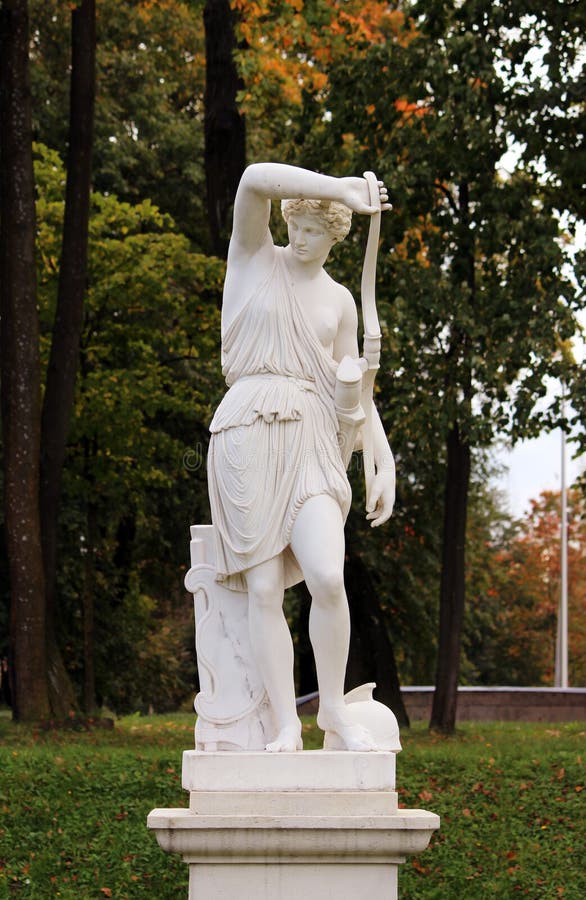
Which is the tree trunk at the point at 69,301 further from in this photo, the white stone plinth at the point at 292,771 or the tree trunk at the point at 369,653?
the white stone plinth at the point at 292,771

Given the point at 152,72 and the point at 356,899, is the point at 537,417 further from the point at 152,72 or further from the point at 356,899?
the point at 152,72

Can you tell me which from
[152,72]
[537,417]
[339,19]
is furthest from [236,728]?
[152,72]

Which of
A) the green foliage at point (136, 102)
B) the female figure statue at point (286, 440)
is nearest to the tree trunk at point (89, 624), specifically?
the green foliage at point (136, 102)

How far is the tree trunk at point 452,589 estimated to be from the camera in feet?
53.9

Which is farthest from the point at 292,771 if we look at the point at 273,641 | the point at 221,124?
the point at 221,124

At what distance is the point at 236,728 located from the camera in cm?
720

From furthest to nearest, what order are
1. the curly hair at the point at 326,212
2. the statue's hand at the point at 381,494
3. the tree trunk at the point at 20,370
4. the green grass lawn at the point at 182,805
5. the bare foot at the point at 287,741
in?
the tree trunk at the point at 20,370 → the green grass lawn at the point at 182,805 → the statue's hand at the point at 381,494 → the curly hair at the point at 326,212 → the bare foot at the point at 287,741

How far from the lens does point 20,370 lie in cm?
1447

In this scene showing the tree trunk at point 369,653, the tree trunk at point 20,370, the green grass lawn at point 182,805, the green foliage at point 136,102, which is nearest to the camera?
the green grass lawn at point 182,805

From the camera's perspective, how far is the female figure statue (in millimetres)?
7121

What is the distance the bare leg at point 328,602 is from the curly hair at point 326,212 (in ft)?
4.36

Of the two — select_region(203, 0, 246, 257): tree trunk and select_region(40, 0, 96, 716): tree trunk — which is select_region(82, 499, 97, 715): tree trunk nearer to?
select_region(40, 0, 96, 716): tree trunk

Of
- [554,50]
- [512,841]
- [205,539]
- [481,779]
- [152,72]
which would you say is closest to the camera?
[205,539]

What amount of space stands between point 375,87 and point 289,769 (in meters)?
10.8
